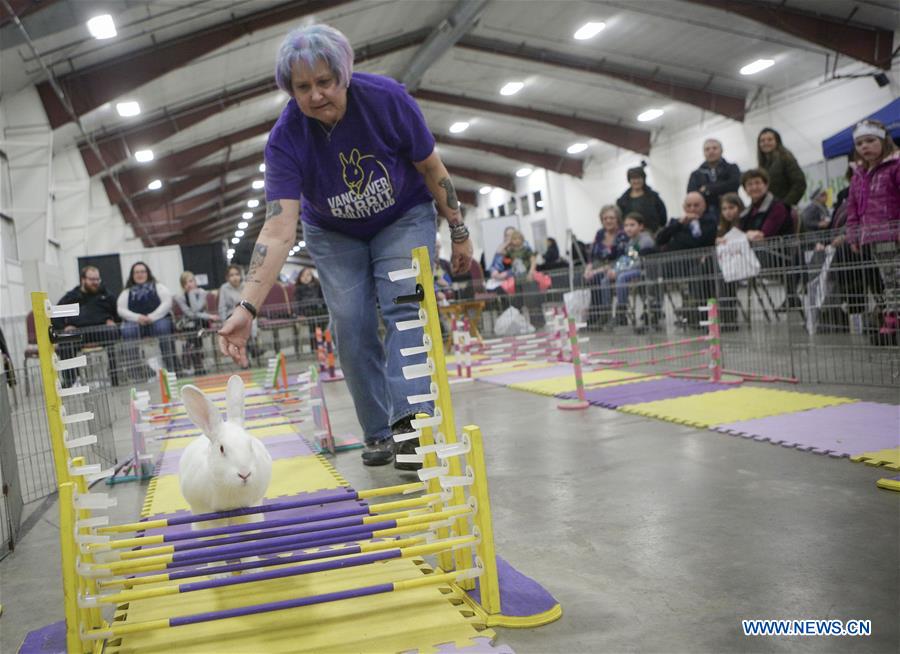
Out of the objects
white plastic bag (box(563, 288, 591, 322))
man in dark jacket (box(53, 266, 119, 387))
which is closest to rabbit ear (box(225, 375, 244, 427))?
white plastic bag (box(563, 288, 591, 322))

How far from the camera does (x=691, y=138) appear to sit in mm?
17562

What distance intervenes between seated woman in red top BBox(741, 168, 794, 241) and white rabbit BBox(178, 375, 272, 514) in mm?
5355

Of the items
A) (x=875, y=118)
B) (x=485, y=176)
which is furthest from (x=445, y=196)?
(x=485, y=176)

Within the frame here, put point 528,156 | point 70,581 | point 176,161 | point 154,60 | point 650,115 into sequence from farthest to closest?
point 528,156, point 650,115, point 176,161, point 154,60, point 70,581

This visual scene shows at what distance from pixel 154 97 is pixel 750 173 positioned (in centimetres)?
1010

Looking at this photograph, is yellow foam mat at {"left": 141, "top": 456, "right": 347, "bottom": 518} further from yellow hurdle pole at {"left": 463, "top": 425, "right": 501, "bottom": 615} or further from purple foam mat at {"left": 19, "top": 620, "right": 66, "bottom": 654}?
yellow hurdle pole at {"left": 463, "top": 425, "right": 501, "bottom": 615}

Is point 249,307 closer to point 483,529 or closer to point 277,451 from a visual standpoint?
point 483,529

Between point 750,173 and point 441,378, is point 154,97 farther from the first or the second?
point 441,378

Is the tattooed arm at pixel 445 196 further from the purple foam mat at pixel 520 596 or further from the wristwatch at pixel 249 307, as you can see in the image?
the purple foam mat at pixel 520 596

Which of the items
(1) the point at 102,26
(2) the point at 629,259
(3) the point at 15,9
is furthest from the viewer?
(1) the point at 102,26

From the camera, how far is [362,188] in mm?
2523

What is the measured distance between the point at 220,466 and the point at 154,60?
1063cm

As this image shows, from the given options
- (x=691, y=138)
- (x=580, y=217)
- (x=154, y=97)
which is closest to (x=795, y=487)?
(x=154, y=97)

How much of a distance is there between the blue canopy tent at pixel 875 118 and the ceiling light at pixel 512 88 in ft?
27.0
